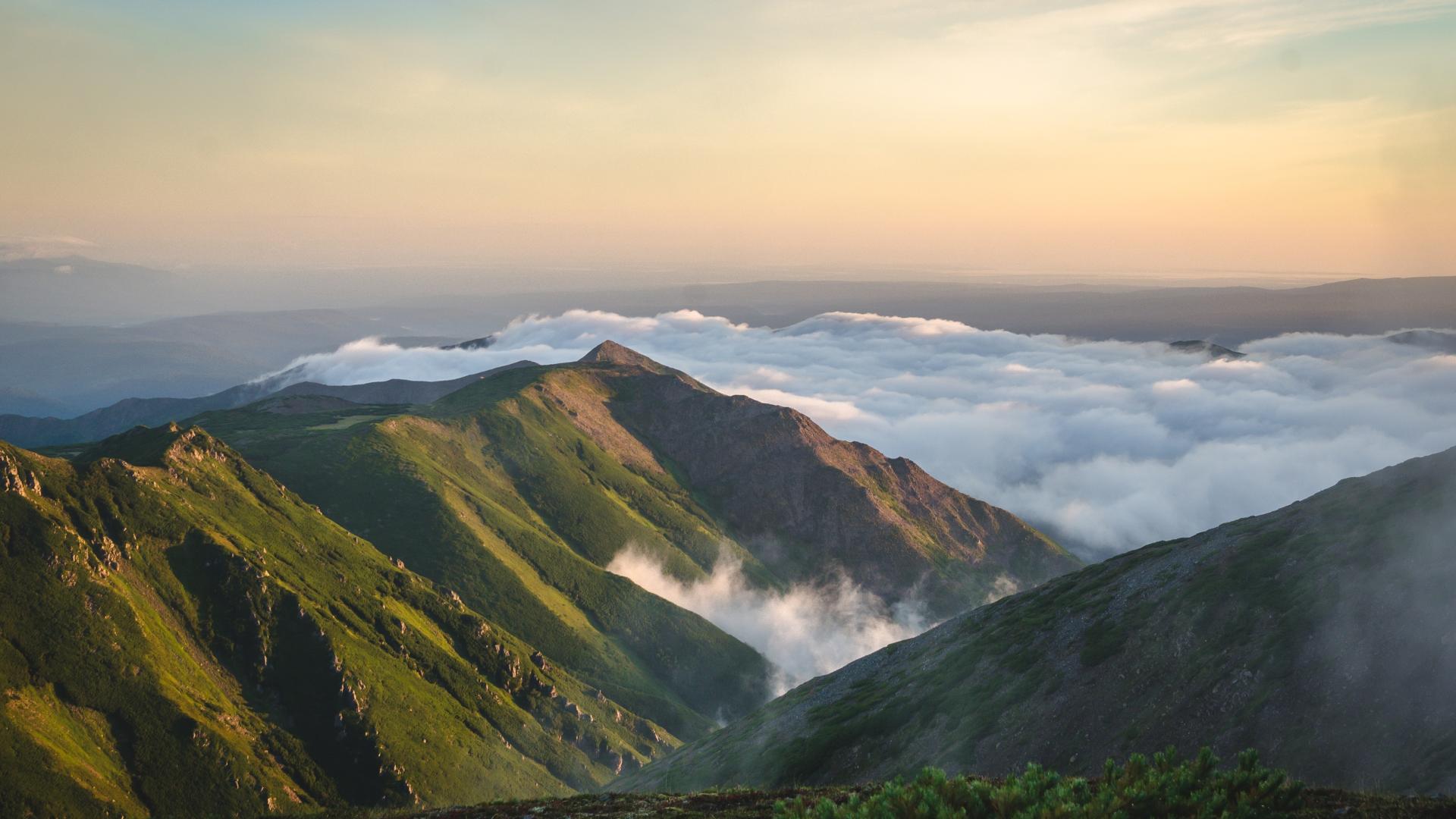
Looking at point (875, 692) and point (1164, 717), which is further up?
point (1164, 717)

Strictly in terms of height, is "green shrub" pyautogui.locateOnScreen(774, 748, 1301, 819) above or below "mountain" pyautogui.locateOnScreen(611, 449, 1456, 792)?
above

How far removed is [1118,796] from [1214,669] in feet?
228

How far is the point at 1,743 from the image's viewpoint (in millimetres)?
177625

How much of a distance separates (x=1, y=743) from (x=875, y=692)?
176688 mm

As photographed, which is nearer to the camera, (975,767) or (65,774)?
(975,767)

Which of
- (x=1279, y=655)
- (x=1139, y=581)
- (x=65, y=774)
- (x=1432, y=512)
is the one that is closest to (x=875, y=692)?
(x=1139, y=581)

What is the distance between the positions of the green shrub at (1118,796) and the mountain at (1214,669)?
36.4 meters

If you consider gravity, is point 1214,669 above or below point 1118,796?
below

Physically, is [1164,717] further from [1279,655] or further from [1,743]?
[1,743]

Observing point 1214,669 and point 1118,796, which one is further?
point 1214,669

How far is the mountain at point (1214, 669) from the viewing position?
248ft

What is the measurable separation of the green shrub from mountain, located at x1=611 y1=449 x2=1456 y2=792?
36368mm

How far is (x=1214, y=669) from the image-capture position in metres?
94.2

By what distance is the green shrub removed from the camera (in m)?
34.2
